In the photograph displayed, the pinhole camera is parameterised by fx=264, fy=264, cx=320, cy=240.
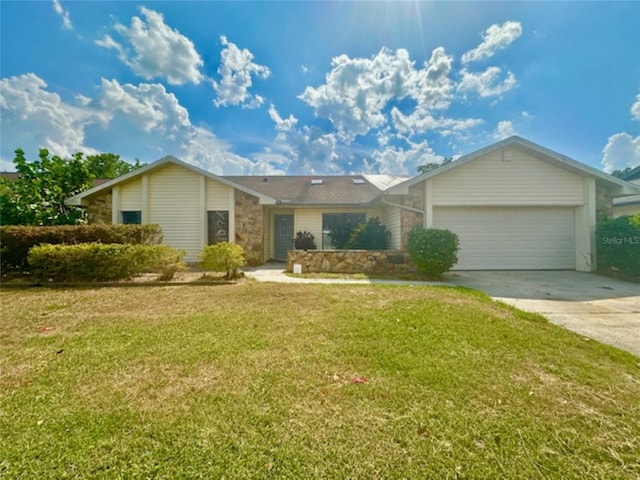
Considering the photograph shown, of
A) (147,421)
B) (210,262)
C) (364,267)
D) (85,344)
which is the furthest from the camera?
(364,267)

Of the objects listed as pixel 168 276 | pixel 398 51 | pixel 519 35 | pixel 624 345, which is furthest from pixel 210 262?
pixel 519 35

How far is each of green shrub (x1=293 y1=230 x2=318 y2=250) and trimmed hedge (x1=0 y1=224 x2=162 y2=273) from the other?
644 centimetres

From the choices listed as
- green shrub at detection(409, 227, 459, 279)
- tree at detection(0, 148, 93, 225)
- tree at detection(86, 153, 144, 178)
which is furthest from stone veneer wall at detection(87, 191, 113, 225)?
tree at detection(86, 153, 144, 178)

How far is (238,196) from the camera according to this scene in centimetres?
1158

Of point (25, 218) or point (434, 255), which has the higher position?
point (25, 218)

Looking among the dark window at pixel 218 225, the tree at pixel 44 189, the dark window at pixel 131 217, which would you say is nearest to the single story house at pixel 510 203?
the dark window at pixel 131 217

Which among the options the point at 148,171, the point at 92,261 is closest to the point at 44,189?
the point at 148,171

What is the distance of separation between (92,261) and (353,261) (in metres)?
7.82

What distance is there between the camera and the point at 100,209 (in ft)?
38.4

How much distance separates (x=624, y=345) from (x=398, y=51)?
1252 centimetres

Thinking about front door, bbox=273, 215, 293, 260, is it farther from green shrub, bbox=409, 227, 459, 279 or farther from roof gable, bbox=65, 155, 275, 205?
green shrub, bbox=409, 227, 459, 279

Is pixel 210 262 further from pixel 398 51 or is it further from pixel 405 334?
pixel 398 51
